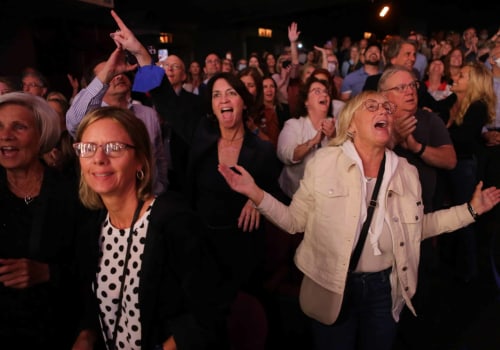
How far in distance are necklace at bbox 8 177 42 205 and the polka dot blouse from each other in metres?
0.38

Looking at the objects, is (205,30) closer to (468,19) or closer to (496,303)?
(468,19)

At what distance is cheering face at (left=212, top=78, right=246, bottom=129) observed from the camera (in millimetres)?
2592

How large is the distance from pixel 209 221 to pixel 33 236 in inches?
43.5

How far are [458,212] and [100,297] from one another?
174 centimetres

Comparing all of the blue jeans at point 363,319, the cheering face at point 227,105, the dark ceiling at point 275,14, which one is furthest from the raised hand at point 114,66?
the dark ceiling at point 275,14

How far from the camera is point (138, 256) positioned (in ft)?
4.65

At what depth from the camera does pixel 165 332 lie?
145 centimetres

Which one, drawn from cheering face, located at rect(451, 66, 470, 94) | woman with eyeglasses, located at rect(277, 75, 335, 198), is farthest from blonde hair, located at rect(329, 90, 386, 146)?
cheering face, located at rect(451, 66, 470, 94)

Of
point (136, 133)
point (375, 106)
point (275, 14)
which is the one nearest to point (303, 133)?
point (375, 106)

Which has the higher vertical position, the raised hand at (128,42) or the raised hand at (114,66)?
the raised hand at (128,42)

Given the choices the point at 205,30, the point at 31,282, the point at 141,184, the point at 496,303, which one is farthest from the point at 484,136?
the point at 205,30

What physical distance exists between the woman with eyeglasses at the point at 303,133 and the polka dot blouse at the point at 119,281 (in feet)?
5.89

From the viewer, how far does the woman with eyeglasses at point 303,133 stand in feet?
10.2

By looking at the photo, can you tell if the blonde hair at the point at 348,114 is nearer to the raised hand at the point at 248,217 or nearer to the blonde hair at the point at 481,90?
the raised hand at the point at 248,217
